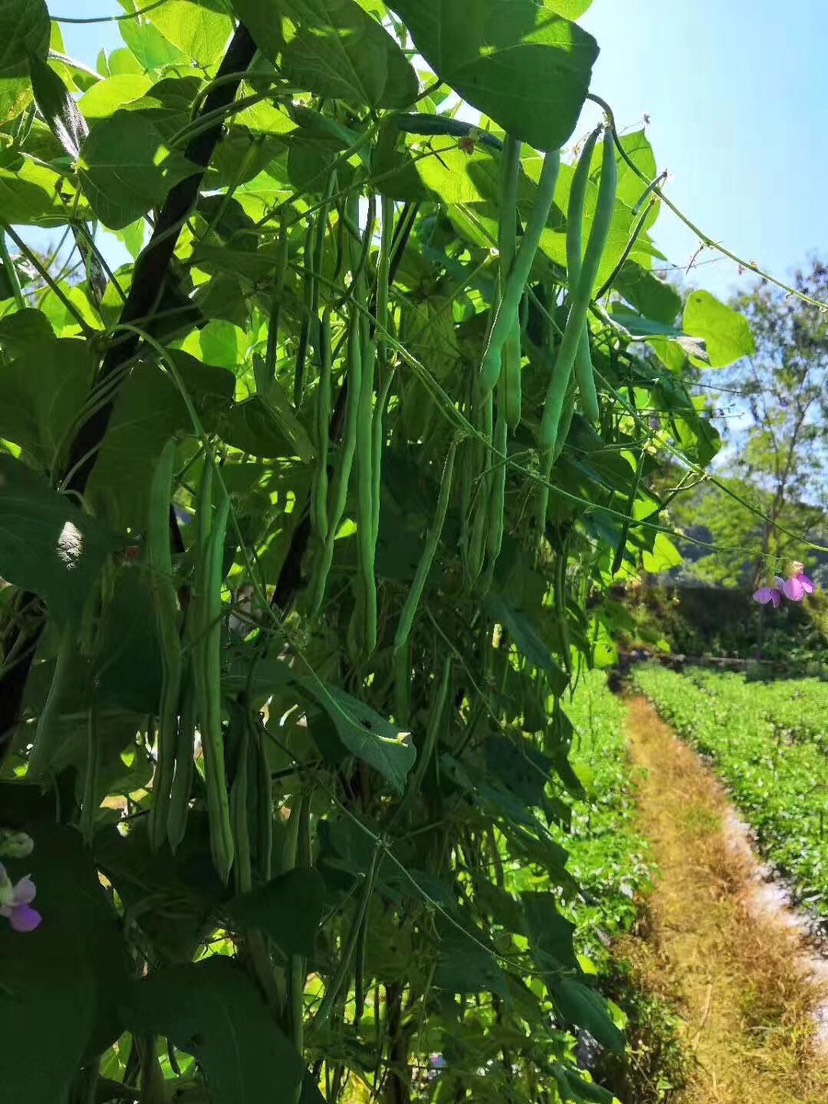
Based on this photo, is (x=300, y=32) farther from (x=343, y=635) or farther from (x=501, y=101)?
(x=343, y=635)

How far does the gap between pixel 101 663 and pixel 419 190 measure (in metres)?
0.26

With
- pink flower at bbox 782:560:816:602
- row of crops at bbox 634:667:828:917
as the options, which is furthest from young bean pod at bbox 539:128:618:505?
row of crops at bbox 634:667:828:917

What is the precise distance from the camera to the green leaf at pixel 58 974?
32 cm

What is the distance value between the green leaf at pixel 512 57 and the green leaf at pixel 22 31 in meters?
0.15

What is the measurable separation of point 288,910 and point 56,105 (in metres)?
0.34

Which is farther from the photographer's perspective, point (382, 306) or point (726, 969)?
point (726, 969)

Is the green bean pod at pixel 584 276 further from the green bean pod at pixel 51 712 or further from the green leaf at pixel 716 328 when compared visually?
the green leaf at pixel 716 328

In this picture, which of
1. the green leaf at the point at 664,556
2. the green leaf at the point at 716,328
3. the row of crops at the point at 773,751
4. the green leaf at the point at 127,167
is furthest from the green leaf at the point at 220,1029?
the row of crops at the point at 773,751

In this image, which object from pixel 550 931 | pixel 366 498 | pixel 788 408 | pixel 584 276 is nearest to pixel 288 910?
pixel 366 498

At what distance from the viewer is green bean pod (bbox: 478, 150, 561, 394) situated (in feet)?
1.11

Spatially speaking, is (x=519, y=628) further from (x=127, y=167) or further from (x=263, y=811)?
(x=127, y=167)

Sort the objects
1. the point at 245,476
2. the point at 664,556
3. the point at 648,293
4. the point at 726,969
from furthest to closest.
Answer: the point at 726,969 < the point at 664,556 < the point at 648,293 < the point at 245,476

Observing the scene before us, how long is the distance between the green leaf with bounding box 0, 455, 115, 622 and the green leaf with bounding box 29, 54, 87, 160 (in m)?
0.14

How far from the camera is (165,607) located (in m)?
0.36
